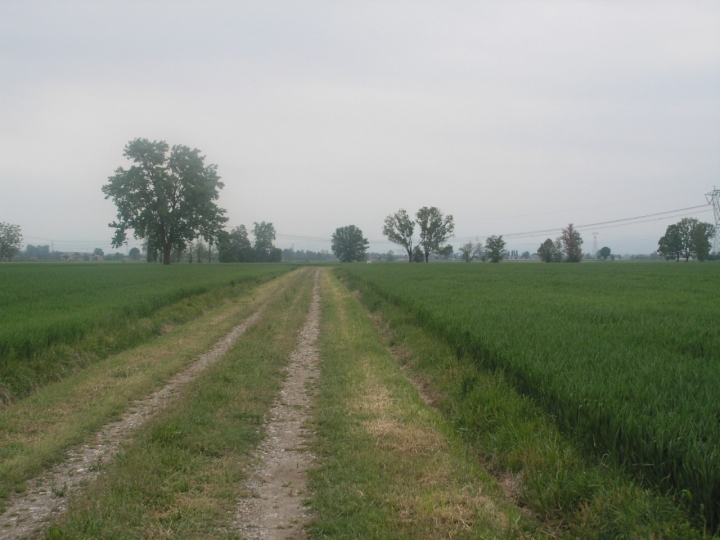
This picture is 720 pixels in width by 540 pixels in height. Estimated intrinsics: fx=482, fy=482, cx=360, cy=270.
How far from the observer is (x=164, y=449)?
17.5ft

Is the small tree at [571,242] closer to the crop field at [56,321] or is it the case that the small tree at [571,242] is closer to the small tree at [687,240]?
the small tree at [687,240]

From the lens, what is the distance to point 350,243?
175 metres

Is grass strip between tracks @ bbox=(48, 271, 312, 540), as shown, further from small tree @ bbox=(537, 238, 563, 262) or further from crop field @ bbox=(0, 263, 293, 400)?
small tree @ bbox=(537, 238, 563, 262)

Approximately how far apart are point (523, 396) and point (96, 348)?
9.21m

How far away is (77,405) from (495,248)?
143932 millimetres

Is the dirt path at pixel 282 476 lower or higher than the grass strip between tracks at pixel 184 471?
lower

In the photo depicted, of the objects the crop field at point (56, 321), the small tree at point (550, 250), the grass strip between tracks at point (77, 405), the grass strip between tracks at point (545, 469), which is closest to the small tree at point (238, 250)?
the small tree at point (550, 250)

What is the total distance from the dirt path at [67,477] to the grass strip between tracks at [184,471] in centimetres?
18

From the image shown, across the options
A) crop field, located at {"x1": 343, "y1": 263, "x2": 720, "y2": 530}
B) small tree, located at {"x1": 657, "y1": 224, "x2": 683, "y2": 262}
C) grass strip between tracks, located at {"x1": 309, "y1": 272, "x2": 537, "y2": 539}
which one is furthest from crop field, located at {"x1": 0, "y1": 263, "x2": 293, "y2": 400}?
small tree, located at {"x1": 657, "y1": 224, "x2": 683, "y2": 262}

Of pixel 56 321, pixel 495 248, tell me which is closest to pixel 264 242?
pixel 495 248

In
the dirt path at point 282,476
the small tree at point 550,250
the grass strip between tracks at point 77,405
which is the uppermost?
the small tree at point 550,250

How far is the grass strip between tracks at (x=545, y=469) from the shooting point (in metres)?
3.64

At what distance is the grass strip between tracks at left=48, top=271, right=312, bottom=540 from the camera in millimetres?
3936

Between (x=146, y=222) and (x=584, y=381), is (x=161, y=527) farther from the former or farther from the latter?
(x=146, y=222)
